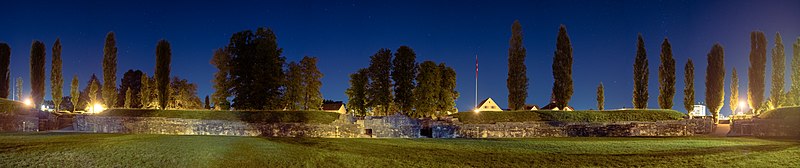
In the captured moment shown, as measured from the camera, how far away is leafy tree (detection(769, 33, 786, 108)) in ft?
156

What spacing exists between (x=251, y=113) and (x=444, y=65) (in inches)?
957

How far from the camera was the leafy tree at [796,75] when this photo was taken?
42.4 m

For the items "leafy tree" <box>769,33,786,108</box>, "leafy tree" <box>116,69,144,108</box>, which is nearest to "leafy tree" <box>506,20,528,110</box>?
"leafy tree" <box>769,33,786,108</box>

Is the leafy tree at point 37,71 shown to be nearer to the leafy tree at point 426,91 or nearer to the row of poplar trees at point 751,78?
the leafy tree at point 426,91

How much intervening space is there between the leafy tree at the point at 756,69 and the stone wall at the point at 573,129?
1909 centimetres

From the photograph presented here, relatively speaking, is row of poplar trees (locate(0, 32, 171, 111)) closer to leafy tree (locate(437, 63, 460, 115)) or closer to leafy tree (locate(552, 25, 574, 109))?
leafy tree (locate(437, 63, 460, 115))

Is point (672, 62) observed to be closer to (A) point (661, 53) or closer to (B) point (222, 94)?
(A) point (661, 53)

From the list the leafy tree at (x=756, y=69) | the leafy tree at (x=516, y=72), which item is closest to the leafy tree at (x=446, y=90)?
the leafy tree at (x=516, y=72)

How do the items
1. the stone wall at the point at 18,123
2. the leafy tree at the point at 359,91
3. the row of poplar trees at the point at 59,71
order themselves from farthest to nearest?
1. the leafy tree at the point at 359,91
2. the row of poplar trees at the point at 59,71
3. the stone wall at the point at 18,123

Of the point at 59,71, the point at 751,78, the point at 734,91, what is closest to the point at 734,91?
the point at 734,91

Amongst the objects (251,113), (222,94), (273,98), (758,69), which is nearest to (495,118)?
(251,113)

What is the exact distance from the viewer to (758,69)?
157ft

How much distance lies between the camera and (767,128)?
29562 mm

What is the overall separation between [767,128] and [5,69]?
5552 cm
